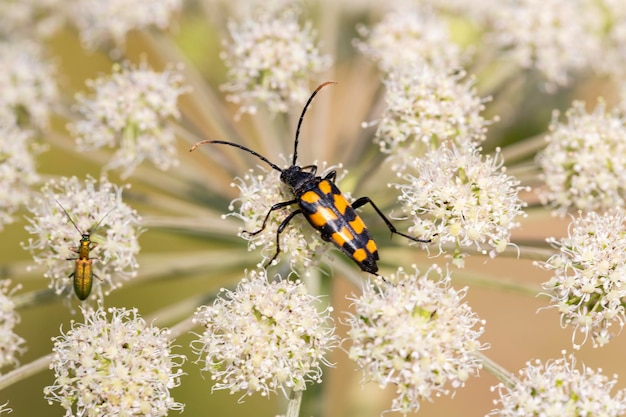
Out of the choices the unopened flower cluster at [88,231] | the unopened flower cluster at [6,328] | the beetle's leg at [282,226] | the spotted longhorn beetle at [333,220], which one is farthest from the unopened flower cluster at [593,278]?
the unopened flower cluster at [6,328]

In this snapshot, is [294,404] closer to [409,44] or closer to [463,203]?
[463,203]

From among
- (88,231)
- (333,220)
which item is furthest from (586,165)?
(88,231)

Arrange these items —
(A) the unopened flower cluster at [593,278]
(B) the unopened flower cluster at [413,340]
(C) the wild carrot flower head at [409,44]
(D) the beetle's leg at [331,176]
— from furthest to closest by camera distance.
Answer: (C) the wild carrot flower head at [409,44] → (D) the beetle's leg at [331,176] → (A) the unopened flower cluster at [593,278] → (B) the unopened flower cluster at [413,340]

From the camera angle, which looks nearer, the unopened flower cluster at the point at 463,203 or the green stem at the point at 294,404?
the green stem at the point at 294,404

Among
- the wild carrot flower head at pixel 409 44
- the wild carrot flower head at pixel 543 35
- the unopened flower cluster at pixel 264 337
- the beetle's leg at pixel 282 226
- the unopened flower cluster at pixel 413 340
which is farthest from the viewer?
the wild carrot flower head at pixel 543 35

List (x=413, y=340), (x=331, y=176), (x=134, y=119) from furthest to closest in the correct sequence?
(x=134, y=119) → (x=331, y=176) → (x=413, y=340)

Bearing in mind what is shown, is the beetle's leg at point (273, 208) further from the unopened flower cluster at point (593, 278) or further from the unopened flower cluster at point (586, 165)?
the unopened flower cluster at point (586, 165)

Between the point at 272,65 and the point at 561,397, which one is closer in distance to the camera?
the point at 561,397
